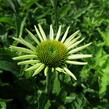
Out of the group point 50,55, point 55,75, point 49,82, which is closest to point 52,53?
point 50,55

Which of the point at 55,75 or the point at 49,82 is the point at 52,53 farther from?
the point at 55,75

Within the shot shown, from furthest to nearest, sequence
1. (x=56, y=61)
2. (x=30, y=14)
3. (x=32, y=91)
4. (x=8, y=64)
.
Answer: (x=30, y=14) → (x=32, y=91) → (x=8, y=64) → (x=56, y=61)

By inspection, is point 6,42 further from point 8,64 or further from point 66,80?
point 66,80

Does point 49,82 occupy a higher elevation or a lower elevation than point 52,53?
lower

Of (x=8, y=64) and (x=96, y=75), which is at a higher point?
(x=8, y=64)

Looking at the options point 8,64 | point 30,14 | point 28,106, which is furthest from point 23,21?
point 28,106
